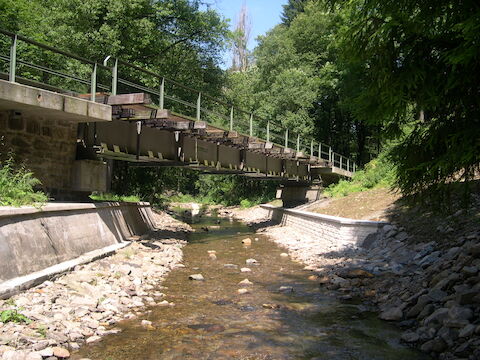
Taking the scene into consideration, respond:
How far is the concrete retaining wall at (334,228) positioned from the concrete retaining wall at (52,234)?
8171 mm

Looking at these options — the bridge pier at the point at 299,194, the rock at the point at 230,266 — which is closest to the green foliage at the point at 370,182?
the bridge pier at the point at 299,194

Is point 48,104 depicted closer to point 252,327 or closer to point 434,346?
point 252,327

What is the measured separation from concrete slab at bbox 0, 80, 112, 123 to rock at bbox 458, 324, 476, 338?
382 inches

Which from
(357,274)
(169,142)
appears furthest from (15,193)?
(357,274)

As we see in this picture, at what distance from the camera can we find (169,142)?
54.8 ft

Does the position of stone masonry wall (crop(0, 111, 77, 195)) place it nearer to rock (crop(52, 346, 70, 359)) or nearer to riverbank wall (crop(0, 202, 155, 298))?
riverbank wall (crop(0, 202, 155, 298))

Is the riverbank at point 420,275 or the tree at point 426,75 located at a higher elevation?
the tree at point 426,75

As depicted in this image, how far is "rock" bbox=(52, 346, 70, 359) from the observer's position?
591 centimetres

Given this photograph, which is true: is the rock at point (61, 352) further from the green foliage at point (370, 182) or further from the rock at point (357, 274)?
the green foliage at point (370, 182)

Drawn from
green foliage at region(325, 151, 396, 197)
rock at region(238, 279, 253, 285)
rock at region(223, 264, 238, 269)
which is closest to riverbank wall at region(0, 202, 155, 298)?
rock at region(223, 264, 238, 269)

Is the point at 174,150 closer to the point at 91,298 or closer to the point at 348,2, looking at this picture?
the point at 91,298

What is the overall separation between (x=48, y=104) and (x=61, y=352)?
257 inches

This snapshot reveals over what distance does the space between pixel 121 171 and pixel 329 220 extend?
11.7 meters

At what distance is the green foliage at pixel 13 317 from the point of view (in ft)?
20.6
